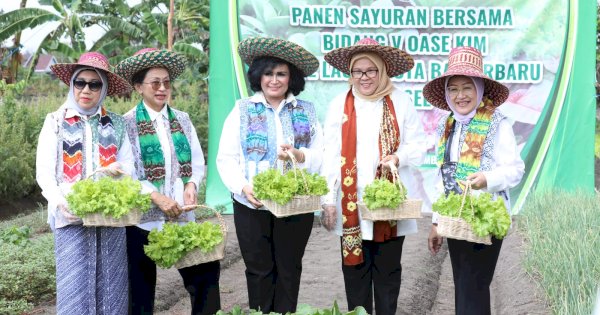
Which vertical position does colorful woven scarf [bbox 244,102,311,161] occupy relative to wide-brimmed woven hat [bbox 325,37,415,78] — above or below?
below

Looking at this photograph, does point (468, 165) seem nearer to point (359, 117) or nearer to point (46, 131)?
point (359, 117)

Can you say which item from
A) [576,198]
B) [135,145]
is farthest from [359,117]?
[576,198]

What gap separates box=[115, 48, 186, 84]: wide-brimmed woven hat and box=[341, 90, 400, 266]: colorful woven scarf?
1.01m

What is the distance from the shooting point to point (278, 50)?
469 cm

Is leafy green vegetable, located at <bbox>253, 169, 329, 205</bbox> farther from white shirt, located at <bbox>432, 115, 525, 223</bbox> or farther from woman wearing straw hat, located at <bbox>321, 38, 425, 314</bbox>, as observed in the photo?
white shirt, located at <bbox>432, 115, 525, 223</bbox>

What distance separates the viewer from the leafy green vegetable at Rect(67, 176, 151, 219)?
3.94 metres

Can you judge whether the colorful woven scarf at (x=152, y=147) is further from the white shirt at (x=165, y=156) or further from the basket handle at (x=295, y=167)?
the basket handle at (x=295, y=167)

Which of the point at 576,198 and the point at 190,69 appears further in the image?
the point at 190,69

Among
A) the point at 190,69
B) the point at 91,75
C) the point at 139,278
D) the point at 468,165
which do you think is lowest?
the point at 139,278

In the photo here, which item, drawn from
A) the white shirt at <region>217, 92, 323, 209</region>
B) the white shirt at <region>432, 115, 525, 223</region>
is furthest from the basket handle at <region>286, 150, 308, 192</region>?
the white shirt at <region>432, 115, 525, 223</region>

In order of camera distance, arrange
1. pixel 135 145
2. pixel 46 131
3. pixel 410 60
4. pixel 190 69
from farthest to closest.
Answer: pixel 190 69, pixel 410 60, pixel 135 145, pixel 46 131

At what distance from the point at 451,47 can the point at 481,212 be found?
6.11 m

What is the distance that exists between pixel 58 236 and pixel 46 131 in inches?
20.9

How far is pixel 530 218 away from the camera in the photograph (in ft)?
27.1
